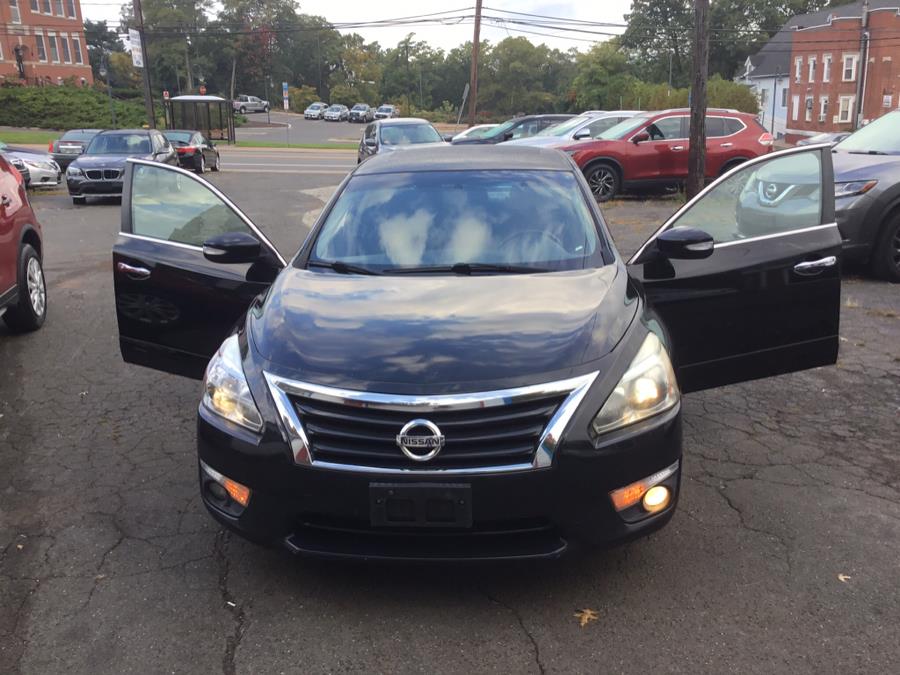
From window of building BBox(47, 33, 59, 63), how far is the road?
17040 millimetres

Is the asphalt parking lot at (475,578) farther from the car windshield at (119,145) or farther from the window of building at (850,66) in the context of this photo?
the window of building at (850,66)

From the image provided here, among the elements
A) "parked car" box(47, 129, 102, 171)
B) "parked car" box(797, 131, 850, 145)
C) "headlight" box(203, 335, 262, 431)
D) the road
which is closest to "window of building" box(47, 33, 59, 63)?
the road

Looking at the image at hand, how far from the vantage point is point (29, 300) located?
7.06 metres

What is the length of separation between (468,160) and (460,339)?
1.93 meters

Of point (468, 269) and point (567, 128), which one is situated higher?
point (567, 128)

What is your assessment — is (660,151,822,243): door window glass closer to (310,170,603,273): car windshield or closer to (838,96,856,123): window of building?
(310,170,603,273): car windshield

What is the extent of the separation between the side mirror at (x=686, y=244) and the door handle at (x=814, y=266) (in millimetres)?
502

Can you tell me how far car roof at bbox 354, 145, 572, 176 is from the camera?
4629 millimetres

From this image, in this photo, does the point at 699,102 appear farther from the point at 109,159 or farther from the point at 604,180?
the point at 109,159

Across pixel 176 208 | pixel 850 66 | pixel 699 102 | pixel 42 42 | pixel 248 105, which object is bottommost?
pixel 176 208

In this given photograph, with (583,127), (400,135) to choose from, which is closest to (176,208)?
(583,127)

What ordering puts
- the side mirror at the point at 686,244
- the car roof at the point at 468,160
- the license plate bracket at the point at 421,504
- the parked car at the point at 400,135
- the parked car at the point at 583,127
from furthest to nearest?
1. the parked car at the point at 400,135
2. the parked car at the point at 583,127
3. the car roof at the point at 468,160
4. the side mirror at the point at 686,244
5. the license plate bracket at the point at 421,504

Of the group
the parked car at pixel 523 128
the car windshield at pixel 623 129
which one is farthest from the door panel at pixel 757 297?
the parked car at pixel 523 128

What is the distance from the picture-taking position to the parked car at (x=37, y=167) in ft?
66.8
